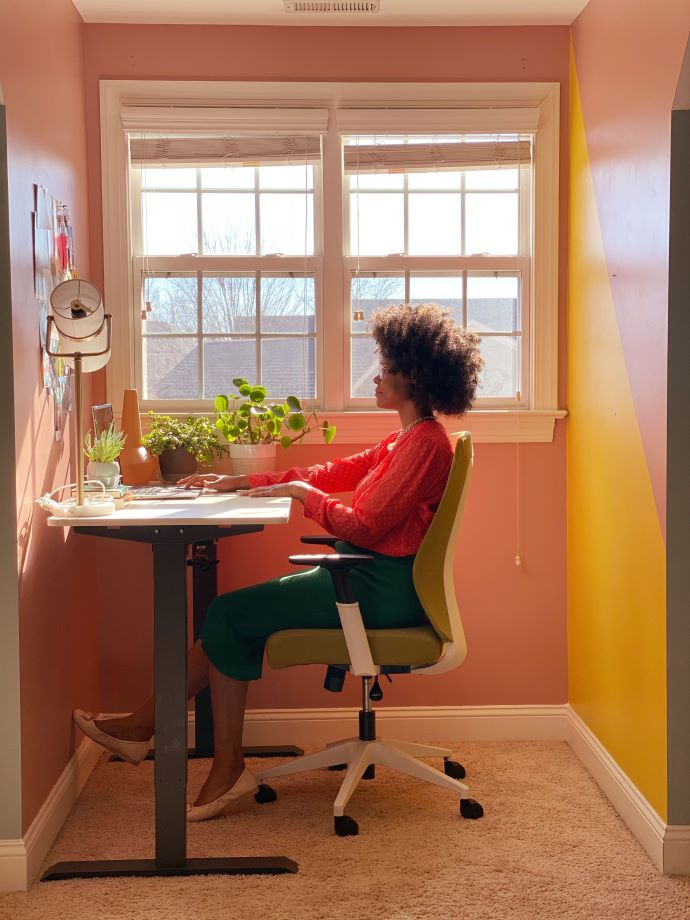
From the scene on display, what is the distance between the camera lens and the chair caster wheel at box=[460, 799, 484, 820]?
130 inches

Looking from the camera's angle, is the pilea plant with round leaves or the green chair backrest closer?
the green chair backrest

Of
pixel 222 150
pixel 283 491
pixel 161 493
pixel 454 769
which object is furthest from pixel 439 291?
pixel 454 769

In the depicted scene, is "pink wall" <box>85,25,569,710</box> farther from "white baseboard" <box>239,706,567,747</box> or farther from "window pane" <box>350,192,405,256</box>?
"window pane" <box>350,192,405,256</box>

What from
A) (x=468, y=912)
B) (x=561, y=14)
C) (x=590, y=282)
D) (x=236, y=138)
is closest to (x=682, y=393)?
(x=590, y=282)

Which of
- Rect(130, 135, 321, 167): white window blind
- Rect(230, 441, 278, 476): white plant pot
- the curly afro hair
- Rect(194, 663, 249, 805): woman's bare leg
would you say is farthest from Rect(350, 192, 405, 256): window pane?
Rect(194, 663, 249, 805): woman's bare leg

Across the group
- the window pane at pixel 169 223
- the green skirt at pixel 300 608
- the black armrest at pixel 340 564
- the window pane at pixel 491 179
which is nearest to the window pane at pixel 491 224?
the window pane at pixel 491 179

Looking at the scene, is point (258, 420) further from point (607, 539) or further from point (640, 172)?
point (640, 172)

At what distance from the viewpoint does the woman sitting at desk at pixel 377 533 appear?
10.4 feet

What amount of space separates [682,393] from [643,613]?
706mm

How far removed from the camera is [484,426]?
4.01 meters

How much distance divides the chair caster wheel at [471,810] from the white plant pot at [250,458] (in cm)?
133

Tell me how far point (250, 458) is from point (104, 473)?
0.68 metres

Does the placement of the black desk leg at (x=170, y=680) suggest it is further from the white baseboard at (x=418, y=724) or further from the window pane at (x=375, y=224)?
the window pane at (x=375, y=224)

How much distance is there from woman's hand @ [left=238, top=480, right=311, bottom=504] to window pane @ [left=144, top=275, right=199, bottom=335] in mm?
1015
